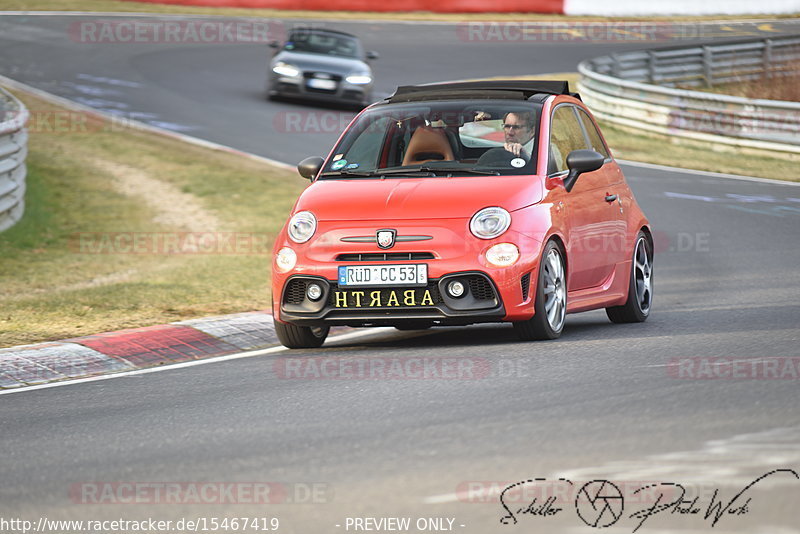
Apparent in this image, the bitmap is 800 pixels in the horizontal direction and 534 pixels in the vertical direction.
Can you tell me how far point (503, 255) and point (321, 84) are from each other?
18.7 meters

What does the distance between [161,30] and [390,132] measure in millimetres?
31206

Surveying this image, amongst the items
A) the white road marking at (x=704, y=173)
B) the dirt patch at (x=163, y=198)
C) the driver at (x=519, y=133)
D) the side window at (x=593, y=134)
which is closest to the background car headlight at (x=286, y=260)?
the driver at (x=519, y=133)

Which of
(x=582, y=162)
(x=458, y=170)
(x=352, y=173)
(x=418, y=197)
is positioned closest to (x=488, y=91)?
(x=458, y=170)

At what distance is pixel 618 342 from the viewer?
933cm

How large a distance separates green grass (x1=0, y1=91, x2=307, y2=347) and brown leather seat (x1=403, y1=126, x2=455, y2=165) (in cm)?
265

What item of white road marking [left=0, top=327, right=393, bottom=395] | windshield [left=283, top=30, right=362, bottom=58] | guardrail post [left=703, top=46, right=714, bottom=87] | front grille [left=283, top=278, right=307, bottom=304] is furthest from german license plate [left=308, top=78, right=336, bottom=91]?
front grille [left=283, top=278, right=307, bottom=304]

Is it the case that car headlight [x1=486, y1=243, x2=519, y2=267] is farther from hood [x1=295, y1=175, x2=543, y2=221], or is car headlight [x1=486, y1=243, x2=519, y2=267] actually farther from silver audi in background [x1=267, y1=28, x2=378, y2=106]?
silver audi in background [x1=267, y1=28, x2=378, y2=106]

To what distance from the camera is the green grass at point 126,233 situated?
1200 centimetres

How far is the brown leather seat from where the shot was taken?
10094mm

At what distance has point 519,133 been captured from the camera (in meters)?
9.91

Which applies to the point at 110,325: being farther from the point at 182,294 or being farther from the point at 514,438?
the point at 514,438

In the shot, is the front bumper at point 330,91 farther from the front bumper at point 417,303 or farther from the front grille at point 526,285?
the front grille at point 526,285

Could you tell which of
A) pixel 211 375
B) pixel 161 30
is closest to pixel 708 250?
pixel 211 375

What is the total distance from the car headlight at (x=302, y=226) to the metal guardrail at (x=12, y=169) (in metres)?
7.74
